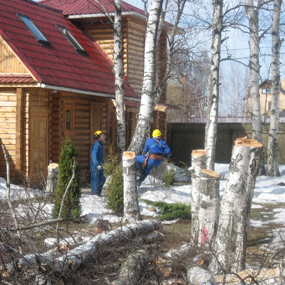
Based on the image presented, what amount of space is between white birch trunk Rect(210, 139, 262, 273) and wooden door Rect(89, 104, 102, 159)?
34.8 ft

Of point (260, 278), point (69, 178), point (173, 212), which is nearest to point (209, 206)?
point (260, 278)

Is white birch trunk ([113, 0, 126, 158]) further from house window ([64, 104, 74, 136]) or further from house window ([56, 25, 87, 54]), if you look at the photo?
house window ([56, 25, 87, 54])

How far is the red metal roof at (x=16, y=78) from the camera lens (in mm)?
11380

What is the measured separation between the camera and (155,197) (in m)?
9.96

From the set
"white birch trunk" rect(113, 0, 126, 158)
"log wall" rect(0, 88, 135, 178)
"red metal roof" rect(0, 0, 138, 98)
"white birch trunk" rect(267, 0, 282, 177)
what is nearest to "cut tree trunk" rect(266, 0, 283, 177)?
"white birch trunk" rect(267, 0, 282, 177)

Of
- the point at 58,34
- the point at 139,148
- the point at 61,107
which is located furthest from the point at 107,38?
the point at 139,148

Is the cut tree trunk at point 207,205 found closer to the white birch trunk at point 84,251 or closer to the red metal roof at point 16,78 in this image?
the white birch trunk at point 84,251

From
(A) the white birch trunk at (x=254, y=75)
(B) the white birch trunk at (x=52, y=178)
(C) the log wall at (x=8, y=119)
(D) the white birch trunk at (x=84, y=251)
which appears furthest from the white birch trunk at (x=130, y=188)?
(A) the white birch trunk at (x=254, y=75)

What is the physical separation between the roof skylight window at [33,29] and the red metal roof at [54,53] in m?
0.21

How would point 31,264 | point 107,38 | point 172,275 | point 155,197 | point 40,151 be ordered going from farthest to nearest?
point 107,38
point 40,151
point 155,197
point 172,275
point 31,264

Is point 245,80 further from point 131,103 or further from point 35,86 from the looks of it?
point 35,86

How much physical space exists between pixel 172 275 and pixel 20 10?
1239cm

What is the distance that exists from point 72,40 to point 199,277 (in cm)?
1335

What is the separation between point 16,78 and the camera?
11633 mm
